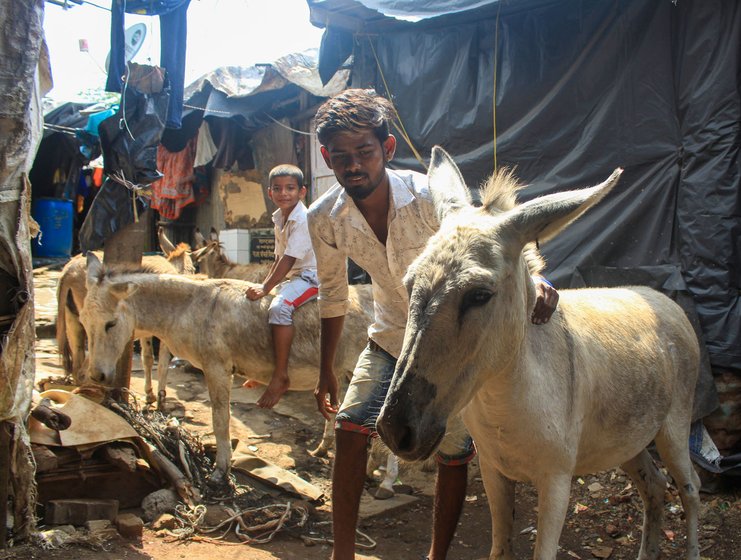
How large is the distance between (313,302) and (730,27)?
14.2 ft

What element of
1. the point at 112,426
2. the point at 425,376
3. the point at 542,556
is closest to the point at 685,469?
the point at 542,556

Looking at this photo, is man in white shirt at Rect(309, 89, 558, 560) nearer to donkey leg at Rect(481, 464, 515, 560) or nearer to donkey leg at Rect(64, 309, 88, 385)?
donkey leg at Rect(481, 464, 515, 560)

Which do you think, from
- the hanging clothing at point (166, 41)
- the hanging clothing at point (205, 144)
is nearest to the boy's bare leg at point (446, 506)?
the hanging clothing at point (166, 41)

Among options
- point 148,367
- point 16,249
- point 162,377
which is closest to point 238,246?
point 148,367

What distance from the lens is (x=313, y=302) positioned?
596 centimetres

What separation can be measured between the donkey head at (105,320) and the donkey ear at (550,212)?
435 cm

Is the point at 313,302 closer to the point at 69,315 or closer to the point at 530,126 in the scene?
the point at 530,126

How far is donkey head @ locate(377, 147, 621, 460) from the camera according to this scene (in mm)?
1980

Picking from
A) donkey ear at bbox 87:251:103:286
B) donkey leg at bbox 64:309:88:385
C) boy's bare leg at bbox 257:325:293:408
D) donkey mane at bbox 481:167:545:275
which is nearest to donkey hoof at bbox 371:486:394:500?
boy's bare leg at bbox 257:325:293:408

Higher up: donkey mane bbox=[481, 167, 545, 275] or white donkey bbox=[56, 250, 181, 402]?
donkey mane bbox=[481, 167, 545, 275]

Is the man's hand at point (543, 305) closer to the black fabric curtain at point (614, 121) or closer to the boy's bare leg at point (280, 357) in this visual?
the black fabric curtain at point (614, 121)

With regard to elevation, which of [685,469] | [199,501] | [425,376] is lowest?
[199,501]

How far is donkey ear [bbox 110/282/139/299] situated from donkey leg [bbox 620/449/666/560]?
172 inches

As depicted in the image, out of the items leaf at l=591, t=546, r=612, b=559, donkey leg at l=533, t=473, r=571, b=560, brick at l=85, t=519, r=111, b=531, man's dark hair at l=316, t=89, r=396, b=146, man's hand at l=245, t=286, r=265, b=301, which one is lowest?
leaf at l=591, t=546, r=612, b=559
